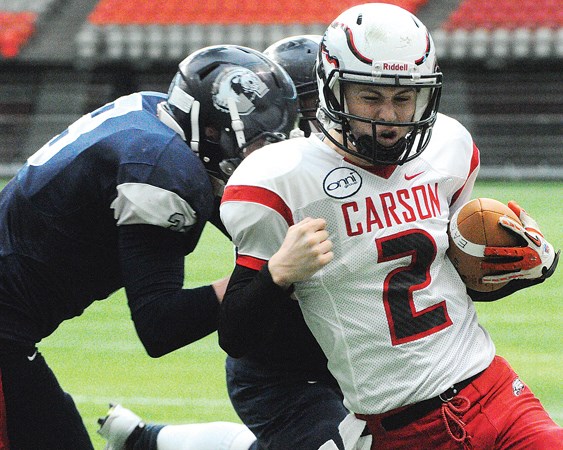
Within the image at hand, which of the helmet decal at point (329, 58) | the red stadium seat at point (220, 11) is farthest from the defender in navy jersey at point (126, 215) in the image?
the red stadium seat at point (220, 11)

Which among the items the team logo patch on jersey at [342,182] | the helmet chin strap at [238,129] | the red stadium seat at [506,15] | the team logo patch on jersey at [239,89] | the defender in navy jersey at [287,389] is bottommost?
the red stadium seat at [506,15]

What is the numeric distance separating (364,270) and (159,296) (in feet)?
1.78

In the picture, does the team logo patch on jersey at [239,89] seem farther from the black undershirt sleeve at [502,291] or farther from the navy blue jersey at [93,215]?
the black undershirt sleeve at [502,291]

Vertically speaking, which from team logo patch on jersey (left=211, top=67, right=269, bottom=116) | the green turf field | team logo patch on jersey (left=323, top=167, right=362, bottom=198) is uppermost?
team logo patch on jersey (left=323, top=167, right=362, bottom=198)

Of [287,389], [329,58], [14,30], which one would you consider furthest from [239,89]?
[14,30]

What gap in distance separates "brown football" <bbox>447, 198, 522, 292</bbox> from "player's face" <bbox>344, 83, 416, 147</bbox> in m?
0.28

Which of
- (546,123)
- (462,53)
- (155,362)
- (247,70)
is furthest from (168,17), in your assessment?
(247,70)

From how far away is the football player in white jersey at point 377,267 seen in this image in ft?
8.58

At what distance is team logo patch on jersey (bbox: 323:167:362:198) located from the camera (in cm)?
267

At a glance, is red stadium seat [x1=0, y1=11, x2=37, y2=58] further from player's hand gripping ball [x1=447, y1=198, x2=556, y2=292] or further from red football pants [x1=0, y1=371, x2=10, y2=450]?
player's hand gripping ball [x1=447, y1=198, x2=556, y2=292]

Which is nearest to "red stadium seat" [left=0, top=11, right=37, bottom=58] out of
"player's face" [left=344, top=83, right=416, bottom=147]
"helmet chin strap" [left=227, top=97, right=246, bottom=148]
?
"helmet chin strap" [left=227, top=97, right=246, bottom=148]

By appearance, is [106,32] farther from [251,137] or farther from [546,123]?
[251,137]

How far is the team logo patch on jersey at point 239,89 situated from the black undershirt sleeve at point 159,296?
45 centimetres

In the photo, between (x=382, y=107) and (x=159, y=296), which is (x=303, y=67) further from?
(x=159, y=296)
